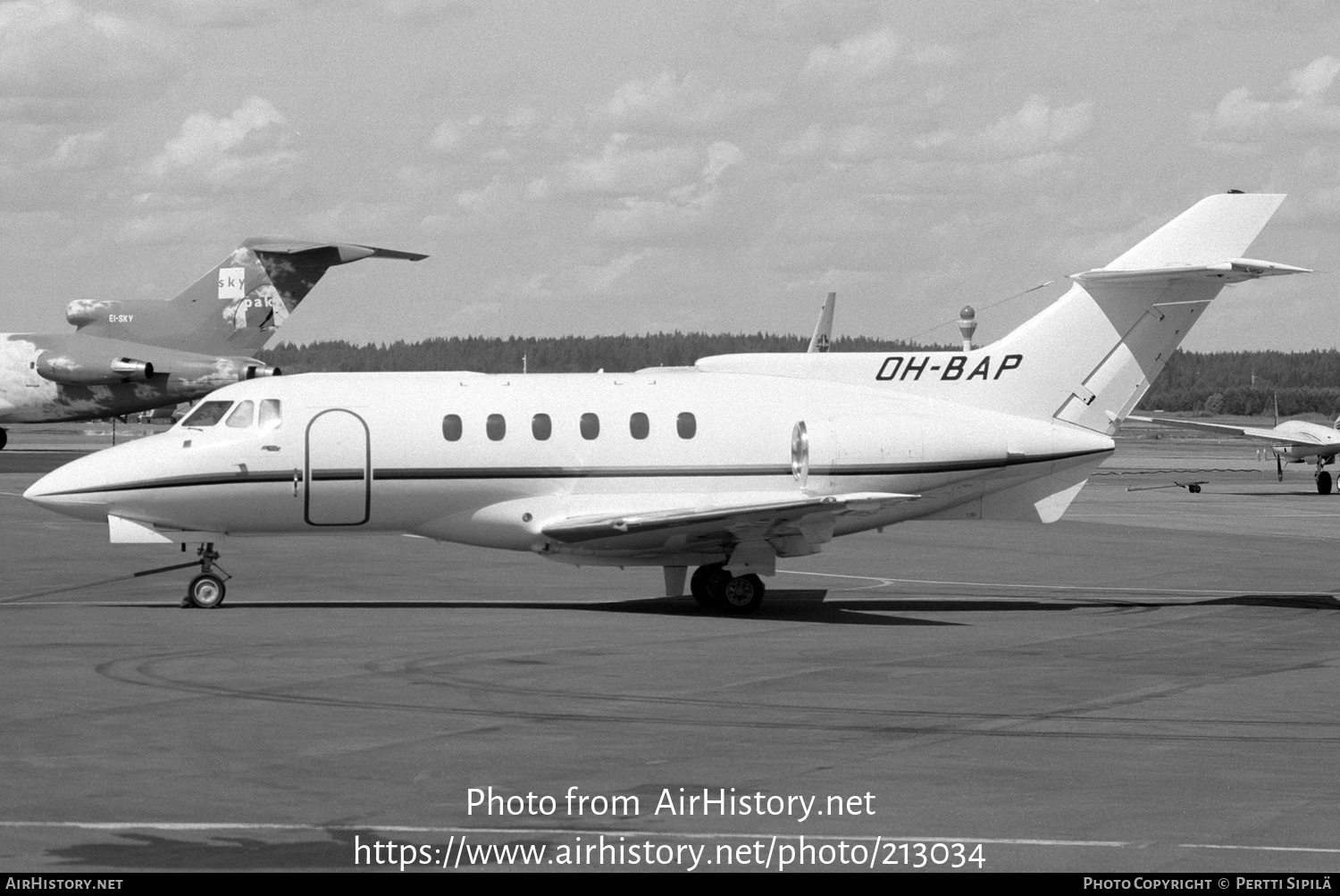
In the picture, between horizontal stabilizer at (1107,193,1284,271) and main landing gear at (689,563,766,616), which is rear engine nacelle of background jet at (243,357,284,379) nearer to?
main landing gear at (689,563,766,616)

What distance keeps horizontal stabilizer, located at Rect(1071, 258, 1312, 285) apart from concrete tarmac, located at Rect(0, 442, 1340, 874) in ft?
15.9

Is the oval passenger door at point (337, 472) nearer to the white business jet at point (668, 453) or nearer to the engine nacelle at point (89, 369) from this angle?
the white business jet at point (668, 453)

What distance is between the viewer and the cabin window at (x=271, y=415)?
23594mm

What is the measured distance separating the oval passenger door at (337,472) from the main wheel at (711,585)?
473cm

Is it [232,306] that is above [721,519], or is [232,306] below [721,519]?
above

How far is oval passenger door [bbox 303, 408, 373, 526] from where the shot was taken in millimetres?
23484

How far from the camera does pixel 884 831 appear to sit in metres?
10.3

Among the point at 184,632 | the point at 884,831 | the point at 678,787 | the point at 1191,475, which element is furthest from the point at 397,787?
the point at 1191,475

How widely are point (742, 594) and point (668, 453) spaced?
7.36 ft

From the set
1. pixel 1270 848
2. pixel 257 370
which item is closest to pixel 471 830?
pixel 1270 848

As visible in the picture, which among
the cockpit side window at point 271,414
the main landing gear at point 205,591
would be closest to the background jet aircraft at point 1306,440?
the cockpit side window at point 271,414

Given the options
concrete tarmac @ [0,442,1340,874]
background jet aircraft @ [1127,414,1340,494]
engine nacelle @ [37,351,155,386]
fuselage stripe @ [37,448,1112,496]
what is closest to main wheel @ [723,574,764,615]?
concrete tarmac @ [0,442,1340,874]

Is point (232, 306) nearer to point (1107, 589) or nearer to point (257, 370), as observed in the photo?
point (257, 370)

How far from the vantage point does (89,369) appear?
196 feet
